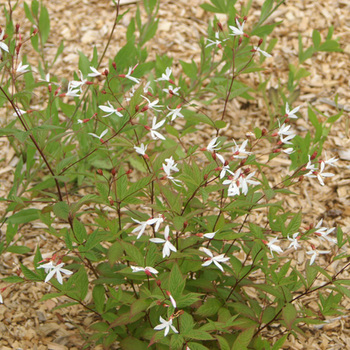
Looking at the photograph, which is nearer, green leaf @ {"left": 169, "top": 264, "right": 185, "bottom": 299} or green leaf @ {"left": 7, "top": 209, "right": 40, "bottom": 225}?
green leaf @ {"left": 169, "top": 264, "right": 185, "bottom": 299}

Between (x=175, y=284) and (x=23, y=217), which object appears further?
(x=23, y=217)

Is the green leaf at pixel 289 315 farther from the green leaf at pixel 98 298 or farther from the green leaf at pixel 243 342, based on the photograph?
the green leaf at pixel 98 298

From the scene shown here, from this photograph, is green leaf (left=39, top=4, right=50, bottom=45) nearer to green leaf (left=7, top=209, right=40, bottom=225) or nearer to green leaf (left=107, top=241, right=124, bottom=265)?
green leaf (left=7, top=209, right=40, bottom=225)

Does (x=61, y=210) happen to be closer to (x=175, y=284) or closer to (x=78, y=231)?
(x=78, y=231)

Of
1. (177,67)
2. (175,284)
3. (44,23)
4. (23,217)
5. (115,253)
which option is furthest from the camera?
(177,67)

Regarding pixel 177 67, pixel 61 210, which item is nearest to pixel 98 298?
pixel 61 210

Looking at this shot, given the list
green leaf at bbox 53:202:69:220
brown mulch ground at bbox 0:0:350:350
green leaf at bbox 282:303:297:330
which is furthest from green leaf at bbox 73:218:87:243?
green leaf at bbox 282:303:297:330
